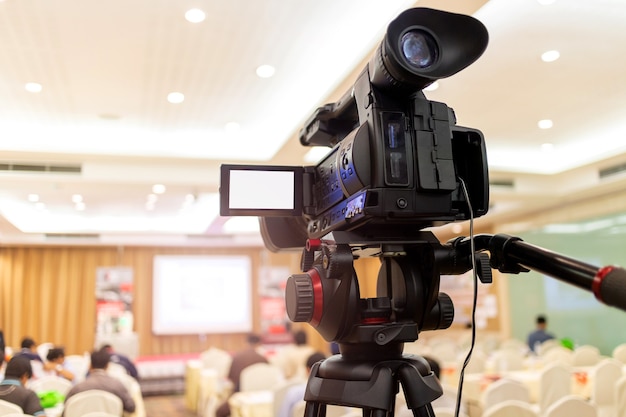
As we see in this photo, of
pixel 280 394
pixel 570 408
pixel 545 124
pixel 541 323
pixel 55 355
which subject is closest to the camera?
pixel 570 408

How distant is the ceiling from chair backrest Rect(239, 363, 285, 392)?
2.02 metres

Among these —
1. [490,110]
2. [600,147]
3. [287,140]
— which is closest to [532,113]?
[490,110]

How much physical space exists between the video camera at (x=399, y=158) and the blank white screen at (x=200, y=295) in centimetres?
1121

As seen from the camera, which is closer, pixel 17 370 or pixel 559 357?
pixel 17 370

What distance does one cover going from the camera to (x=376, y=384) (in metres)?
1.06

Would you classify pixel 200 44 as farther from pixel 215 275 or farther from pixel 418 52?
pixel 215 275

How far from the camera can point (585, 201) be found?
7773 mm

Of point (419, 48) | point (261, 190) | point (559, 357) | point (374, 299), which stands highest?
point (419, 48)

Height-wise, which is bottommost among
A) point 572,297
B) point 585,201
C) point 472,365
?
point 472,365

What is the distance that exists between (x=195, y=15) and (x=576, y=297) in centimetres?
699

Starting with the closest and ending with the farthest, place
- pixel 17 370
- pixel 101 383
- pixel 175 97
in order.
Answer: pixel 17 370
pixel 101 383
pixel 175 97

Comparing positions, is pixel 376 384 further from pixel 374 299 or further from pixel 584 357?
pixel 584 357

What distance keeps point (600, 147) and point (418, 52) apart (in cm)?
604

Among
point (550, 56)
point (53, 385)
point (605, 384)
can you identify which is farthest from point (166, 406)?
point (550, 56)
